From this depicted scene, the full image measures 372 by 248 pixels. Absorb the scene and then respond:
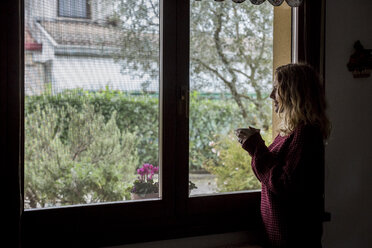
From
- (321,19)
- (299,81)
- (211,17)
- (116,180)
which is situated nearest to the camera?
(299,81)

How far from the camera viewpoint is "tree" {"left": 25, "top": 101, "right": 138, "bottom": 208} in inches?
67.2

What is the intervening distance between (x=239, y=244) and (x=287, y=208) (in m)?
0.45

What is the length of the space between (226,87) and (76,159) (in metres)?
0.91

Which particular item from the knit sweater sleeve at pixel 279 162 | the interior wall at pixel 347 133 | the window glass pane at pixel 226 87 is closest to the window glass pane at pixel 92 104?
the window glass pane at pixel 226 87

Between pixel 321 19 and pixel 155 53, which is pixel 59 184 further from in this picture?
pixel 321 19

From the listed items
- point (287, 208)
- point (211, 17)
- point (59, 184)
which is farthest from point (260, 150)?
point (59, 184)

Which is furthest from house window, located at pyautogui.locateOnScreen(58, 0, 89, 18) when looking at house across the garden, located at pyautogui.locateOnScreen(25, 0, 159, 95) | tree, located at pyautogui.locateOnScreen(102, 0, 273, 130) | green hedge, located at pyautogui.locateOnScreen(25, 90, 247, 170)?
green hedge, located at pyautogui.locateOnScreen(25, 90, 247, 170)

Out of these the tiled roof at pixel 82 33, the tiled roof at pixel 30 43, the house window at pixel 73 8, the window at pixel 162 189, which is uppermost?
the house window at pixel 73 8

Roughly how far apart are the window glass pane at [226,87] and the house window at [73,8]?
56 centimetres

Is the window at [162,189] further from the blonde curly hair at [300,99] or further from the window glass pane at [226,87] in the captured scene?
the blonde curly hair at [300,99]

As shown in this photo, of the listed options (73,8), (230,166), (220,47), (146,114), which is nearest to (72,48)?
(73,8)

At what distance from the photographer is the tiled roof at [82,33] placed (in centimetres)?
172

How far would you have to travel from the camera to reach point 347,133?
7.61 ft

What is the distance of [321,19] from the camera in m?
2.21
